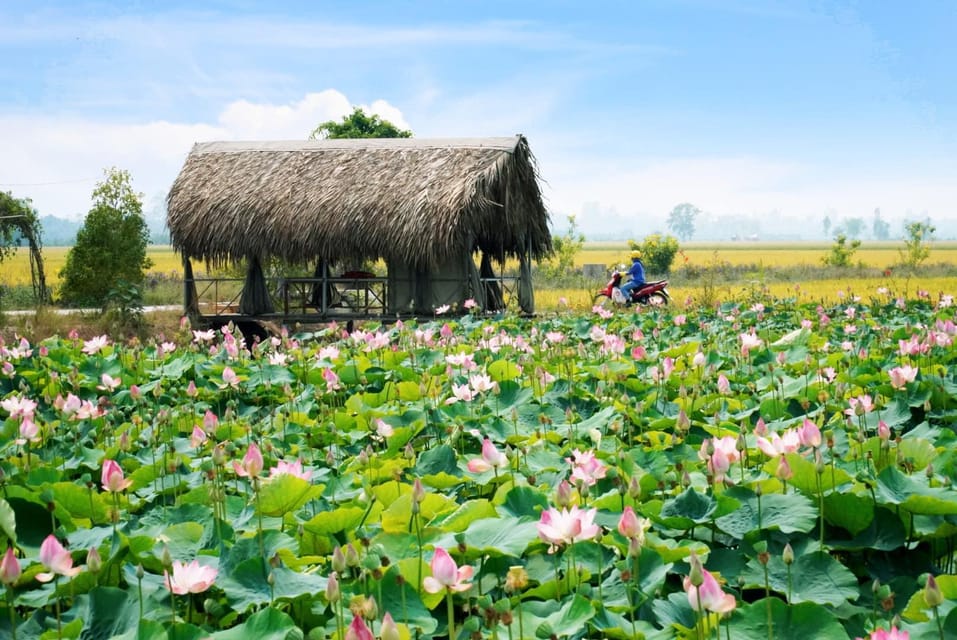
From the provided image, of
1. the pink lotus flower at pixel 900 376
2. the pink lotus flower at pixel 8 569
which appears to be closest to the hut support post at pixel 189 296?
the pink lotus flower at pixel 900 376

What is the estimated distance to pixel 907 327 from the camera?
213 inches

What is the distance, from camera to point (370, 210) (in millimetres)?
13102

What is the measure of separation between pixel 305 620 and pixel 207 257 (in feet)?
43.1

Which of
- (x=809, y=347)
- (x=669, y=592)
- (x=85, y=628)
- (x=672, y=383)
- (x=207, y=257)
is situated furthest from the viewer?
(x=207, y=257)

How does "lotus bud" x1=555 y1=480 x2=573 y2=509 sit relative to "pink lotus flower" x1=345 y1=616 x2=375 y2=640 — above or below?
above

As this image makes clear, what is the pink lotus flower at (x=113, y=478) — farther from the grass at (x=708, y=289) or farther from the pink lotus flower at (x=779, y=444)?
the grass at (x=708, y=289)

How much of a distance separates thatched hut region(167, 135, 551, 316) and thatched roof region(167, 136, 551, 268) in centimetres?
2

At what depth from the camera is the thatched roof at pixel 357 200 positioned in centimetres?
1261

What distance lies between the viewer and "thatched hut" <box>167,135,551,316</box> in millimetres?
12680

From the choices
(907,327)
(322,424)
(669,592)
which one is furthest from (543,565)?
(907,327)

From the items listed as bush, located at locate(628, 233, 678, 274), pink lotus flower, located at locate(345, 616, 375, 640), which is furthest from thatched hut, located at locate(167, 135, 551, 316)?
bush, located at locate(628, 233, 678, 274)

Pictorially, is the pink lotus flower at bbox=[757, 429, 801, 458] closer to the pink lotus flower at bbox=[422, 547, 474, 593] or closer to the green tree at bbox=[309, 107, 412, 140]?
A: the pink lotus flower at bbox=[422, 547, 474, 593]

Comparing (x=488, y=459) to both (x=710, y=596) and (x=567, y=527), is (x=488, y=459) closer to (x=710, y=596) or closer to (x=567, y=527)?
(x=567, y=527)

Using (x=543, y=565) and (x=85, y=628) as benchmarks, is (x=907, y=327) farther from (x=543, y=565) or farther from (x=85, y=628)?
(x=85, y=628)
